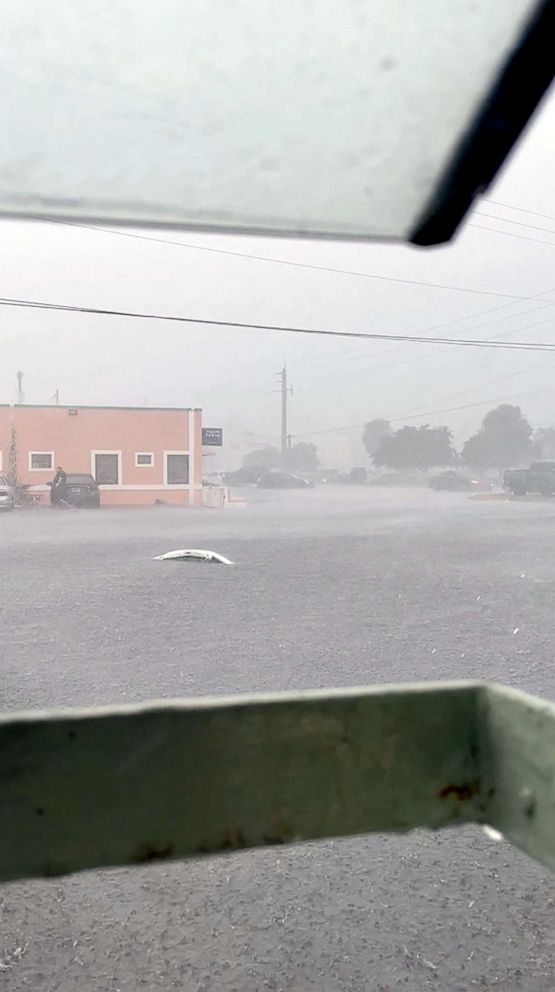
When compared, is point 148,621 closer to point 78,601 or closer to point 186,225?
point 78,601

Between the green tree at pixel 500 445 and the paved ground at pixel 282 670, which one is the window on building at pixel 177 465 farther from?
the green tree at pixel 500 445

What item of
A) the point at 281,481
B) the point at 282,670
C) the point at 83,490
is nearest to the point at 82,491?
the point at 83,490

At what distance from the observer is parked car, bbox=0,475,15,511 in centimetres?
438

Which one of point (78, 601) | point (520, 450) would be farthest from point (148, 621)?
point (520, 450)

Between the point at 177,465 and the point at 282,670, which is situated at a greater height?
the point at 177,465

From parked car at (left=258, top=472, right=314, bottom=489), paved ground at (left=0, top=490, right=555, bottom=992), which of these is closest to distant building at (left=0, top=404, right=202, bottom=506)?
paved ground at (left=0, top=490, right=555, bottom=992)

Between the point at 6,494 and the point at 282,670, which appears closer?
the point at 282,670

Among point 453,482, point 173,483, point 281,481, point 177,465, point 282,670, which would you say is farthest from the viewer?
point 453,482

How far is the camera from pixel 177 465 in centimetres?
524

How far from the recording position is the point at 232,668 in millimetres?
2488

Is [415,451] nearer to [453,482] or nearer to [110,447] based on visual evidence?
[453,482]

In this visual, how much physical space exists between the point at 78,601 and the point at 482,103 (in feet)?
9.46

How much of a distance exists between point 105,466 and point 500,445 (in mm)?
4447

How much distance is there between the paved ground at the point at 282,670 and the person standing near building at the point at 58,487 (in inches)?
4.8
